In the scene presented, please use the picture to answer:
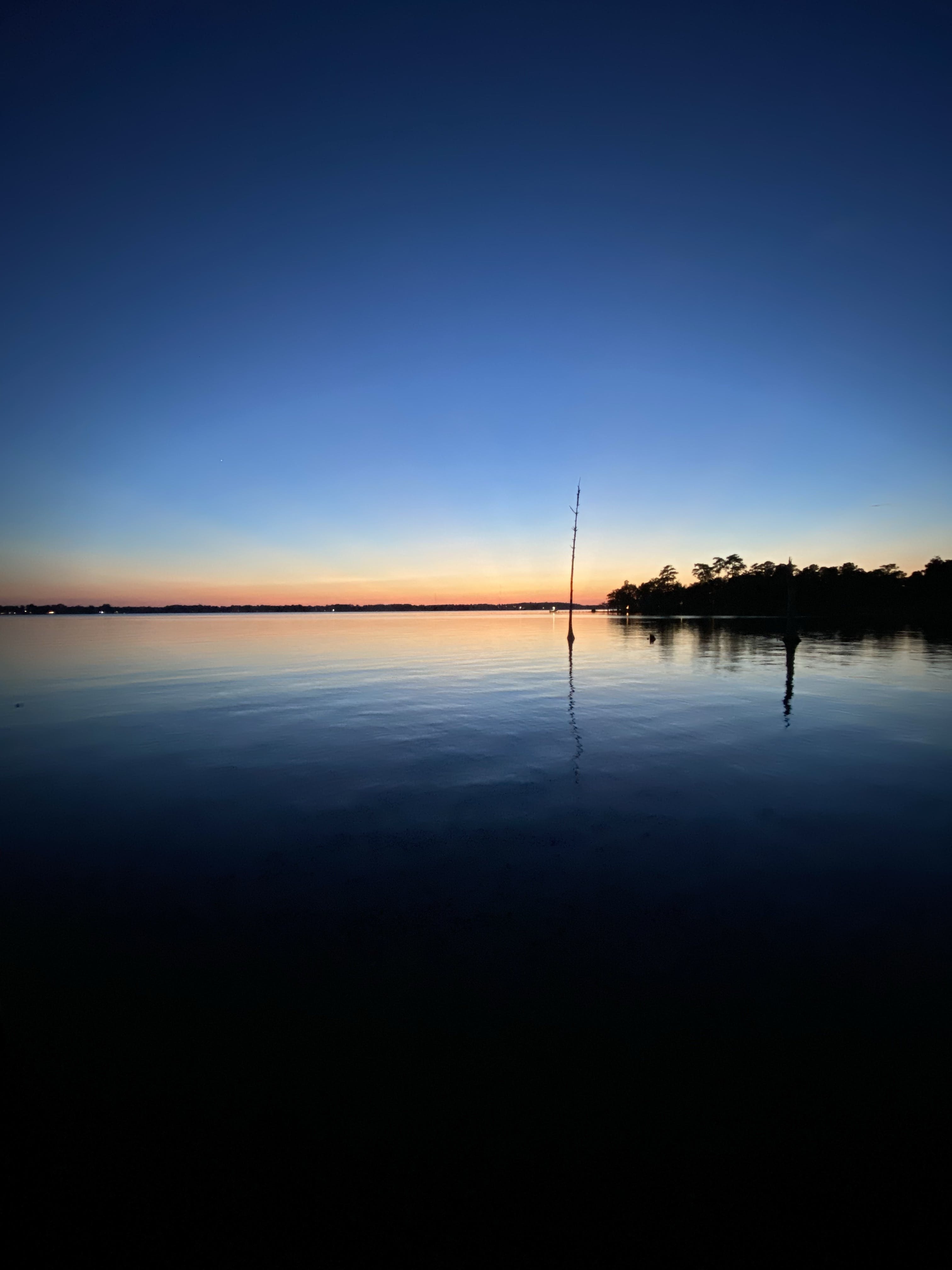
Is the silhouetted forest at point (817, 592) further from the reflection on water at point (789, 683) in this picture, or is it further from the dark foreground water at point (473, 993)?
the dark foreground water at point (473, 993)

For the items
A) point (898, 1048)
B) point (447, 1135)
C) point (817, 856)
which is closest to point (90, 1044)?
point (447, 1135)

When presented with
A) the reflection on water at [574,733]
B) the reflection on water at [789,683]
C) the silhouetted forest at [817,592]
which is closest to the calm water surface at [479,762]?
the reflection on water at [574,733]

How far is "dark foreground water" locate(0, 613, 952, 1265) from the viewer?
3.40 m

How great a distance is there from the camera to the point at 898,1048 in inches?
176

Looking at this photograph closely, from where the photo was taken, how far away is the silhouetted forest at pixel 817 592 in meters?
106

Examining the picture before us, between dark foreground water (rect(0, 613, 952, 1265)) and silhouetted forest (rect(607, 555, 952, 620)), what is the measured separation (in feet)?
303

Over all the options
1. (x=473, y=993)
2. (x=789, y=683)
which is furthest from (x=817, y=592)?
(x=473, y=993)

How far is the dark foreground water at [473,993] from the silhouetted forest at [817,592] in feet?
303

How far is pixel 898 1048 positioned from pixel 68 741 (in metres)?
18.7

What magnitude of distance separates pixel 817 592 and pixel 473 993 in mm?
149966

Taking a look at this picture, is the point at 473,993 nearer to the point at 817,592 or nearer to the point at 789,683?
the point at 789,683

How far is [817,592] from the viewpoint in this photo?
129375 millimetres

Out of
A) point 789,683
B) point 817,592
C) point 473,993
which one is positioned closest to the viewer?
point 473,993

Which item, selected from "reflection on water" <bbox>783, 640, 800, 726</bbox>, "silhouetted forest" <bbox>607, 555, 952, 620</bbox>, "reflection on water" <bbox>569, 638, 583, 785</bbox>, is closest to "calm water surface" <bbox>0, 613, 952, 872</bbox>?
"reflection on water" <bbox>569, 638, 583, 785</bbox>
